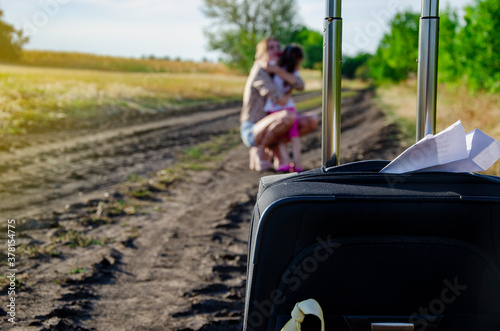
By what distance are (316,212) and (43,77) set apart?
13.8m

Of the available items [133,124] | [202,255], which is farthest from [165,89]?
[202,255]

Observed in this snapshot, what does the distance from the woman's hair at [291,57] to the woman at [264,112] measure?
78mm

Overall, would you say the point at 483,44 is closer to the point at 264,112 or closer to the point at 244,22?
the point at 264,112

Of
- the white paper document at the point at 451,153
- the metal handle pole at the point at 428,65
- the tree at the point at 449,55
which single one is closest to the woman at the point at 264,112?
the metal handle pole at the point at 428,65

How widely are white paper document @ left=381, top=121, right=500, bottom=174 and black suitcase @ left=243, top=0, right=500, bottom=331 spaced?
0.09 metres

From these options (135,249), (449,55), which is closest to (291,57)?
(135,249)

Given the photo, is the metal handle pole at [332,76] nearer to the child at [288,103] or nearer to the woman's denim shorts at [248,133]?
the child at [288,103]

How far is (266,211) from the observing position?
1671 mm

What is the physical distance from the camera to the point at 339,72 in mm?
2104

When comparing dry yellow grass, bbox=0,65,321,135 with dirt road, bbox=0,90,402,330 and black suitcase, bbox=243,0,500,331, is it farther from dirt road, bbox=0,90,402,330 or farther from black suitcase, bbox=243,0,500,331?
black suitcase, bbox=243,0,500,331

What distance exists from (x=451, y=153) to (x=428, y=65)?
0.53 m

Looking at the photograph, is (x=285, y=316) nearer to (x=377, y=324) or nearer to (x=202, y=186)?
(x=377, y=324)

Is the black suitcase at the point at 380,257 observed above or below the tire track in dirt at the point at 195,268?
above

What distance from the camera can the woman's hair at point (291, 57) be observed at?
6164 millimetres
